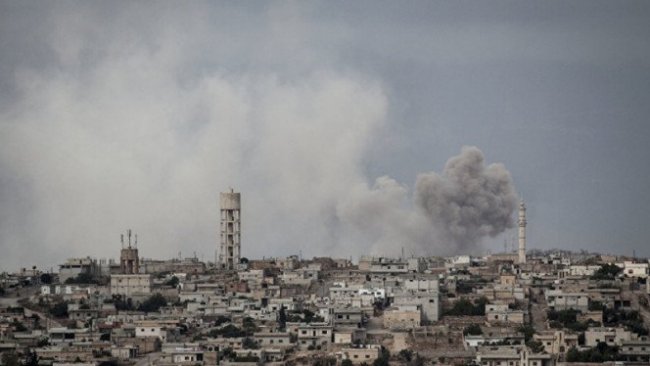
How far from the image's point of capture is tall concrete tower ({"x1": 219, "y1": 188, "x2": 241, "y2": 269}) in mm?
83812

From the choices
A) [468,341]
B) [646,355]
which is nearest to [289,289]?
[468,341]

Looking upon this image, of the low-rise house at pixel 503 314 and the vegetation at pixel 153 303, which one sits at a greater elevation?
the vegetation at pixel 153 303

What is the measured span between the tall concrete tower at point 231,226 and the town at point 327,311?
50 millimetres

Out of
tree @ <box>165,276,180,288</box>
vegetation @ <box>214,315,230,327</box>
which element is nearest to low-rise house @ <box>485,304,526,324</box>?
vegetation @ <box>214,315,230,327</box>

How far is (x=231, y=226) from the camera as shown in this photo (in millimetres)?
84312

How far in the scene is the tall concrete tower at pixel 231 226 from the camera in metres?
83.8

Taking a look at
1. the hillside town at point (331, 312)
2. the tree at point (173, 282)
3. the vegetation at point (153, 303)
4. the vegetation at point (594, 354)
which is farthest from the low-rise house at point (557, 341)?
the tree at point (173, 282)

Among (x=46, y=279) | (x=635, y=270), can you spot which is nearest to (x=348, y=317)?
(x=635, y=270)

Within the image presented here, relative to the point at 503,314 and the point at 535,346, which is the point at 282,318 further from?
the point at 535,346

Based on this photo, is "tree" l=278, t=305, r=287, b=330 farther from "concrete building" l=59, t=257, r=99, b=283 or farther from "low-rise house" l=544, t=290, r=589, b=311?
"concrete building" l=59, t=257, r=99, b=283

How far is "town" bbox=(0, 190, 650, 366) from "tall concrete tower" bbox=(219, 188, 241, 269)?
5cm

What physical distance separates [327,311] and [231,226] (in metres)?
19.3

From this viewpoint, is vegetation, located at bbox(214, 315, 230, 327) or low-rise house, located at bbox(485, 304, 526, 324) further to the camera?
vegetation, located at bbox(214, 315, 230, 327)

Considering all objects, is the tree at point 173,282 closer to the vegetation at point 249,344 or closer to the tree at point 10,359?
the vegetation at point 249,344
